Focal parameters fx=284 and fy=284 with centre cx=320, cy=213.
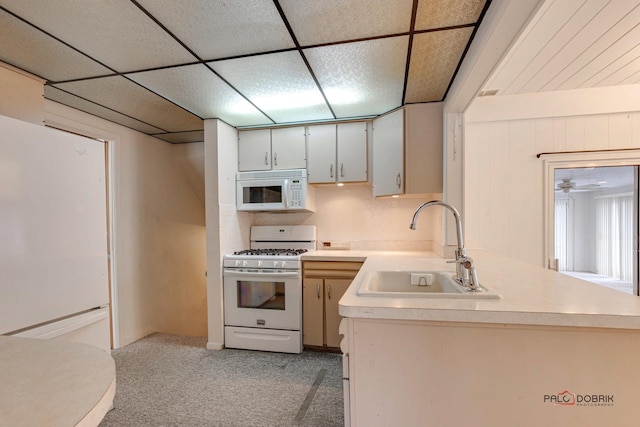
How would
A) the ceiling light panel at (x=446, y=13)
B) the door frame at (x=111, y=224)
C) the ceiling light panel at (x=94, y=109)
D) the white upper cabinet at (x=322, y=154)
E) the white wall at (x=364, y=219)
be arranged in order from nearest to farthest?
the ceiling light panel at (x=446, y=13)
the ceiling light panel at (x=94, y=109)
the door frame at (x=111, y=224)
the white upper cabinet at (x=322, y=154)
the white wall at (x=364, y=219)

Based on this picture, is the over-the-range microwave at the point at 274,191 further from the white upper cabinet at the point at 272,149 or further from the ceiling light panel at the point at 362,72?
the ceiling light panel at the point at 362,72

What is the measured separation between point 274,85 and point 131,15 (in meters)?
0.91

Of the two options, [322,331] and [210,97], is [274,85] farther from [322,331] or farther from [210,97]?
[322,331]

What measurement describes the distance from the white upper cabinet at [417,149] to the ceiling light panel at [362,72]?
0.61ft

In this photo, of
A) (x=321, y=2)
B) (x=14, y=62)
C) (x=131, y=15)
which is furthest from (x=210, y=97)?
(x=321, y=2)

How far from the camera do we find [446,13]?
4.43 feet

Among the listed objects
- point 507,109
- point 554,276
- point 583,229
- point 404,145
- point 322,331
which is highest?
point 507,109

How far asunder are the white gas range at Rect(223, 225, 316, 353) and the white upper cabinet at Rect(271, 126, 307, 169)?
3.04 feet

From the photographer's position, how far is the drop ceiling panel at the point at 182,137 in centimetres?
324

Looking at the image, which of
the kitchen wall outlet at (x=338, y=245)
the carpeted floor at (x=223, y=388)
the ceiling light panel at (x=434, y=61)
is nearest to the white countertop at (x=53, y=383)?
the carpeted floor at (x=223, y=388)

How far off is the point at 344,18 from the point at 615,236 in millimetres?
3134

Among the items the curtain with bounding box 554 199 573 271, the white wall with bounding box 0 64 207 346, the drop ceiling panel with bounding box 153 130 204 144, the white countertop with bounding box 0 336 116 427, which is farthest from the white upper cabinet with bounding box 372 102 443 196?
the white wall with bounding box 0 64 207 346

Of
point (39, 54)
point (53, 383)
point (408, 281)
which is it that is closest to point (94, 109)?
point (39, 54)

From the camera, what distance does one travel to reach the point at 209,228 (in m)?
2.75
